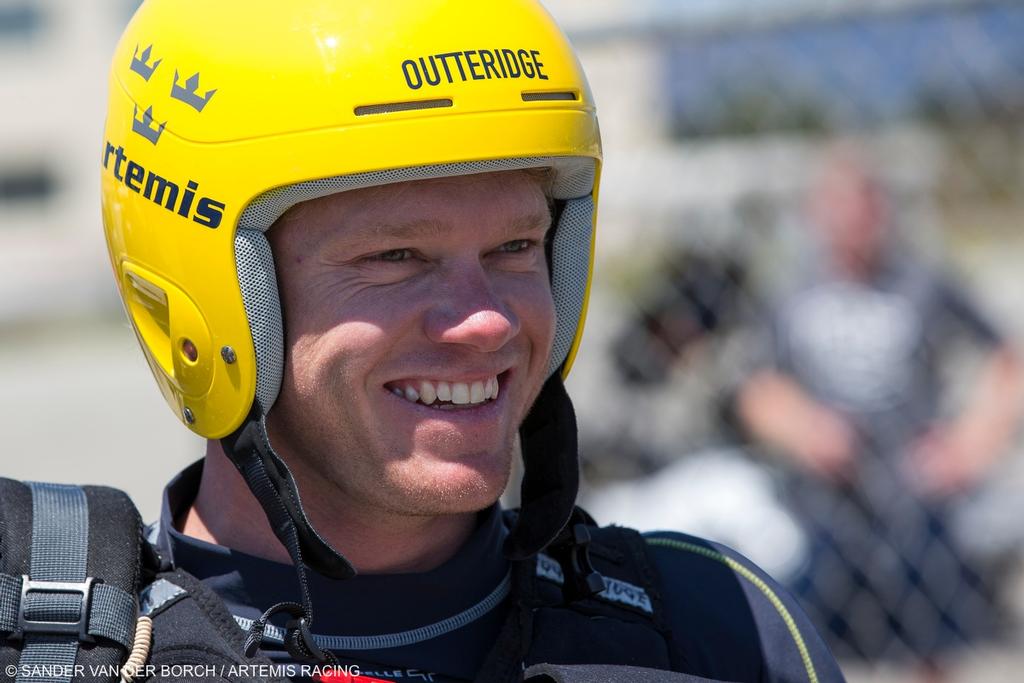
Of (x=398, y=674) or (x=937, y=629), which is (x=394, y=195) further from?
(x=937, y=629)

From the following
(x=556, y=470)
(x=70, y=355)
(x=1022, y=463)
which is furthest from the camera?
(x=70, y=355)

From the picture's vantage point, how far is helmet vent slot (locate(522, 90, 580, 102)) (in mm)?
1920

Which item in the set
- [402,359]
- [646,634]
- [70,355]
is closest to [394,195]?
[402,359]

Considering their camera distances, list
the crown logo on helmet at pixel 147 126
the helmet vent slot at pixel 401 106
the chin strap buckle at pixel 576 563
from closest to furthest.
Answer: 1. the helmet vent slot at pixel 401 106
2. the crown logo on helmet at pixel 147 126
3. the chin strap buckle at pixel 576 563

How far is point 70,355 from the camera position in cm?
1563

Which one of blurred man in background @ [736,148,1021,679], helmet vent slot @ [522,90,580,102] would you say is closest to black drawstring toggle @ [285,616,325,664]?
helmet vent slot @ [522,90,580,102]

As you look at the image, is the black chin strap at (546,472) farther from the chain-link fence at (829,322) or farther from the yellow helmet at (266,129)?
the chain-link fence at (829,322)

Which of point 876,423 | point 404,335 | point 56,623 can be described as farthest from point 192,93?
point 876,423

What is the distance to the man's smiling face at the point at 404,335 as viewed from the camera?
1.87 m

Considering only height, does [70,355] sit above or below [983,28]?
below

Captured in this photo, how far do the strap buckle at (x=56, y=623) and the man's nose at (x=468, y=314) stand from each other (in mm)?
561

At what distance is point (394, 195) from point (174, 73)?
36 centimetres

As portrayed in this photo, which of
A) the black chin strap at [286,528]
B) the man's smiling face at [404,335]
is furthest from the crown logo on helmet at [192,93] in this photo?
the black chin strap at [286,528]

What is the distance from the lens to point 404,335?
1883 millimetres
